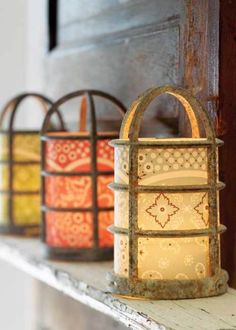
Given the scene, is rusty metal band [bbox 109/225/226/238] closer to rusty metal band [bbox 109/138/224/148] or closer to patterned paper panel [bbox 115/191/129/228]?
patterned paper panel [bbox 115/191/129/228]

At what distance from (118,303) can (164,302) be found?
0.06 meters

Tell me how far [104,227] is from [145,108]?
0.37 metres

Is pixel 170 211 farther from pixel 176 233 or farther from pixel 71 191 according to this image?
pixel 71 191

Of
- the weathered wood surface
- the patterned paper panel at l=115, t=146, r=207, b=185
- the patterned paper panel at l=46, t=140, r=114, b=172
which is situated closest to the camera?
the weathered wood surface

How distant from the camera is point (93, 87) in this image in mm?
1766

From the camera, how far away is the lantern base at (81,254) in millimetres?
1507

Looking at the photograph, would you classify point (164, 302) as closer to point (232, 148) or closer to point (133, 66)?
point (232, 148)

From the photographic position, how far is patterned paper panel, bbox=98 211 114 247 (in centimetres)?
152

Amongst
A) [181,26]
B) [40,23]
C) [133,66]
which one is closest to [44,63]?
[40,23]

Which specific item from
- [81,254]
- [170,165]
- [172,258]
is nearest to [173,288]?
[172,258]

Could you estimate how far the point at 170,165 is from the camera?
1.19m

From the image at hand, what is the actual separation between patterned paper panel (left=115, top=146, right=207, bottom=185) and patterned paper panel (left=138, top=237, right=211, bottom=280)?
0.27ft

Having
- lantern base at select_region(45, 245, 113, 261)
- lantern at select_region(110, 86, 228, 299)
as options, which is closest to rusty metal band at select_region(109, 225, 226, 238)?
lantern at select_region(110, 86, 228, 299)

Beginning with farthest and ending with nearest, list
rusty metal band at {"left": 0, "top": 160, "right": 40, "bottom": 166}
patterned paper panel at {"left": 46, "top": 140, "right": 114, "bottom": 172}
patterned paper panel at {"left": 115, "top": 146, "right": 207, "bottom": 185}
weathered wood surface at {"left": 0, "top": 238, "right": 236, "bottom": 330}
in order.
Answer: rusty metal band at {"left": 0, "top": 160, "right": 40, "bottom": 166} < patterned paper panel at {"left": 46, "top": 140, "right": 114, "bottom": 172} < patterned paper panel at {"left": 115, "top": 146, "right": 207, "bottom": 185} < weathered wood surface at {"left": 0, "top": 238, "right": 236, "bottom": 330}
